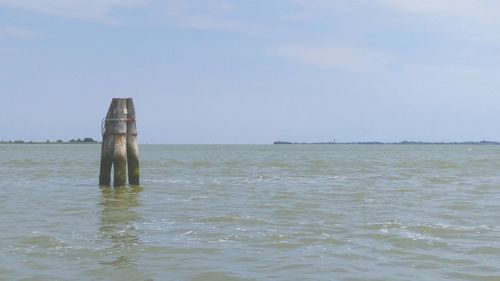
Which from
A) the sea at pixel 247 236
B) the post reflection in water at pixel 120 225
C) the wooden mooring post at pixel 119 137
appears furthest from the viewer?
the wooden mooring post at pixel 119 137

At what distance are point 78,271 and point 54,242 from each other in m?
2.27

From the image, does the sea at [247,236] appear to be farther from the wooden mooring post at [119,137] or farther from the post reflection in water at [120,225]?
the wooden mooring post at [119,137]

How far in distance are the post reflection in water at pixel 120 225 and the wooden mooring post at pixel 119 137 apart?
2.42 ft

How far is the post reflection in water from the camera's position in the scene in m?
9.25

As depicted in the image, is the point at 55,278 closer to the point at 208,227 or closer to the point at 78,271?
the point at 78,271

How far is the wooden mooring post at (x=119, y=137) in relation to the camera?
18.6 meters

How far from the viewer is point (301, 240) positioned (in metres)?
10.7

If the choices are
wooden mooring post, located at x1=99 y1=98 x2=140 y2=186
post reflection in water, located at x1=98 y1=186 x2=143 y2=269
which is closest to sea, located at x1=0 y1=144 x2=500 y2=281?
post reflection in water, located at x1=98 y1=186 x2=143 y2=269

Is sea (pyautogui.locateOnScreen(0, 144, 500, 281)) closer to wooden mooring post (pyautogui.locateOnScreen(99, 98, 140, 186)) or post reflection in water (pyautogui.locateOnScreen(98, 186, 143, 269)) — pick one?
post reflection in water (pyautogui.locateOnScreen(98, 186, 143, 269))

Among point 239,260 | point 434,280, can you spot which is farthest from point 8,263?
point 434,280

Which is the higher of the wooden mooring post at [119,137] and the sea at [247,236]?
the wooden mooring post at [119,137]

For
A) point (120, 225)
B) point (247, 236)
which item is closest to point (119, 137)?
point (120, 225)

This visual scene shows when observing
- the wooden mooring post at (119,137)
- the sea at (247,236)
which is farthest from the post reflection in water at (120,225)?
the wooden mooring post at (119,137)

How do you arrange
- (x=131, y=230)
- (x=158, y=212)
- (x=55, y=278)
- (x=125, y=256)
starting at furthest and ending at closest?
(x=158, y=212), (x=131, y=230), (x=125, y=256), (x=55, y=278)
